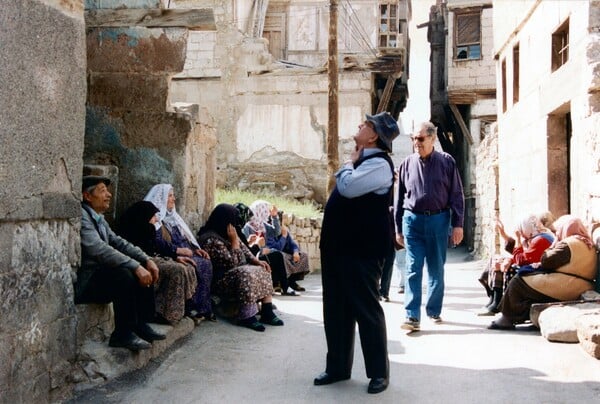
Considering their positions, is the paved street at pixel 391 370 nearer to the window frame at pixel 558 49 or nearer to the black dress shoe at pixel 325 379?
the black dress shoe at pixel 325 379

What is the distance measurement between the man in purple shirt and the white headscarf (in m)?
2.07

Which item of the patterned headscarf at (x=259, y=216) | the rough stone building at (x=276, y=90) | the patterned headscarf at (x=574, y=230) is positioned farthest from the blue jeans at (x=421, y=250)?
the rough stone building at (x=276, y=90)

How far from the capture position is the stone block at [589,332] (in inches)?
179

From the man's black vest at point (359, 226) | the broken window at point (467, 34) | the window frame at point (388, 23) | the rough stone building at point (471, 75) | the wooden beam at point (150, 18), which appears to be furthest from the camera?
the broken window at point (467, 34)

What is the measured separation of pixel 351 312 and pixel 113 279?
4.94 ft

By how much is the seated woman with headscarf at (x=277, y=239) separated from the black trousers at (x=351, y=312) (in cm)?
461

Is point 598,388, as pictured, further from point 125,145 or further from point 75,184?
point 125,145

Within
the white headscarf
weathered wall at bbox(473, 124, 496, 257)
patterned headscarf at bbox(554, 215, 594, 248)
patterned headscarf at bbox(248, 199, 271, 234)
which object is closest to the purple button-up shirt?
patterned headscarf at bbox(554, 215, 594, 248)

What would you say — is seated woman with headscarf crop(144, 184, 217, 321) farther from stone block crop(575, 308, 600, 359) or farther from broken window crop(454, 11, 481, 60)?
broken window crop(454, 11, 481, 60)

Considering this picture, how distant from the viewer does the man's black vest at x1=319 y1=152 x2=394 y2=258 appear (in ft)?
13.4

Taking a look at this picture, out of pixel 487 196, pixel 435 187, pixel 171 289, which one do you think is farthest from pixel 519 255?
pixel 487 196

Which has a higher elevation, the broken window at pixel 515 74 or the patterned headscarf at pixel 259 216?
the broken window at pixel 515 74

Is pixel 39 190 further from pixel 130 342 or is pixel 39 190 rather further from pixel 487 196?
pixel 487 196

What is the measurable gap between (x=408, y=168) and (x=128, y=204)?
2727 mm
